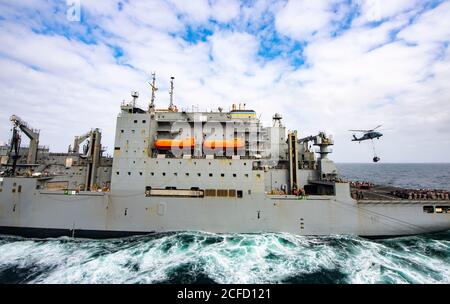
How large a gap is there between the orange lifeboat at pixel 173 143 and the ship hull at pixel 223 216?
4679mm

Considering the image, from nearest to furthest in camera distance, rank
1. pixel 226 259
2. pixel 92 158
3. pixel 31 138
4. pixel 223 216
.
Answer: pixel 226 259
pixel 223 216
pixel 92 158
pixel 31 138

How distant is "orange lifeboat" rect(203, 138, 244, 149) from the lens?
727 inches

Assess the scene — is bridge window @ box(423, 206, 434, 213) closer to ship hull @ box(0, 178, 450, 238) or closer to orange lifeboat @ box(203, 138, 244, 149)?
ship hull @ box(0, 178, 450, 238)

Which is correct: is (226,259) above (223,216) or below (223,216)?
below

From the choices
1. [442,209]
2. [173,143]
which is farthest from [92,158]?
[442,209]

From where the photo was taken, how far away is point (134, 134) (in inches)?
704

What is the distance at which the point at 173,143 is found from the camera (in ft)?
60.6

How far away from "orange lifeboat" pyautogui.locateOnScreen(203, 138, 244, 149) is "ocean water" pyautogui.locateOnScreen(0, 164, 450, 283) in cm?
752

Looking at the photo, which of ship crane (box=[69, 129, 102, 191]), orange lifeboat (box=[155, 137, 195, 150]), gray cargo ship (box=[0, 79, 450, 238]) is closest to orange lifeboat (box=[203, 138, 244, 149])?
gray cargo ship (box=[0, 79, 450, 238])

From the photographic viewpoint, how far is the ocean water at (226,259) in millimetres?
10766

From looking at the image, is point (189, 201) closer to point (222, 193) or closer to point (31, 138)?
point (222, 193)

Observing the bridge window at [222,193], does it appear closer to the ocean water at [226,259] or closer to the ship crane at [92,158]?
the ocean water at [226,259]

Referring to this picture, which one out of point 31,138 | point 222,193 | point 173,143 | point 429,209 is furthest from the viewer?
point 31,138

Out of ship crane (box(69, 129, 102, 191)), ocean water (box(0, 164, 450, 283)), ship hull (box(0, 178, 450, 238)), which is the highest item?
ship crane (box(69, 129, 102, 191))
